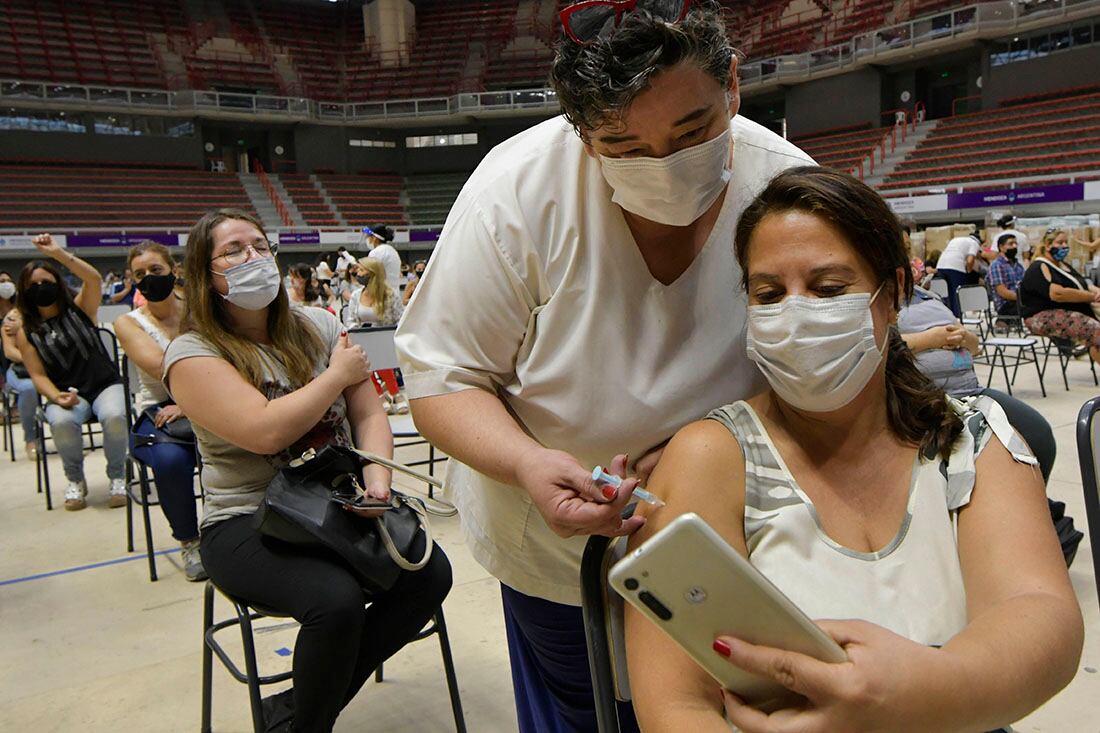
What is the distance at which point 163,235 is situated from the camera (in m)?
18.7

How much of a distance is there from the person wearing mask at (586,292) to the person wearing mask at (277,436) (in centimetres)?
72

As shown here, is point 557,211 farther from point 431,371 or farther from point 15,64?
point 15,64

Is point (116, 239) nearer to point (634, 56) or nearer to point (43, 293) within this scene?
point (43, 293)

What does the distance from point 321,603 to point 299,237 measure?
19.5m

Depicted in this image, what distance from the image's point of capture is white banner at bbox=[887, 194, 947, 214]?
14.4m

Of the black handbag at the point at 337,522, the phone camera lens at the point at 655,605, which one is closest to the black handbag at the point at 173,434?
the black handbag at the point at 337,522

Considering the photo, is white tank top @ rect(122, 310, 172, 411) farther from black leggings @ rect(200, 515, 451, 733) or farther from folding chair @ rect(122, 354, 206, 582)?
black leggings @ rect(200, 515, 451, 733)

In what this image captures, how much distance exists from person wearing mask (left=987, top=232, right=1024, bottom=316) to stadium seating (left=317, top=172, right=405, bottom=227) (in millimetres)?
17965

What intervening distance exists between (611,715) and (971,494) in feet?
1.75

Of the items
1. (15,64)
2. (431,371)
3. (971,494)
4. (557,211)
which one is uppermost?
(15,64)

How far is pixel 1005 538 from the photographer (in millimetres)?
969

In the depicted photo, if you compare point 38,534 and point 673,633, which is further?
point 38,534

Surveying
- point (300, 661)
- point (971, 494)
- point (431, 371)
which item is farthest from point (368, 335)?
point (971, 494)

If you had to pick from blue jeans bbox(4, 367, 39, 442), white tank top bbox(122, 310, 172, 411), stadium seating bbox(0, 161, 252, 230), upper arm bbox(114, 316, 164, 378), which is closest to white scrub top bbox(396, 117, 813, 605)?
upper arm bbox(114, 316, 164, 378)
